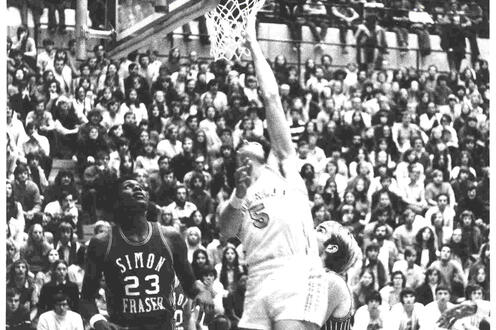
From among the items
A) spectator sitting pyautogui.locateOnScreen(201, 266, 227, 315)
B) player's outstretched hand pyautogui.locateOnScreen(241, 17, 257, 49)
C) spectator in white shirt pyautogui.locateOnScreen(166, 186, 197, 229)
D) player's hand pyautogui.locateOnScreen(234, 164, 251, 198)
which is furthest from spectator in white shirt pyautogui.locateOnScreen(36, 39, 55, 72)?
player's hand pyautogui.locateOnScreen(234, 164, 251, 198)

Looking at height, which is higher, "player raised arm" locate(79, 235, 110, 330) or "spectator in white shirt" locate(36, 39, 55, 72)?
"spectator in white shirt" locate(36, 39, 55, 72)

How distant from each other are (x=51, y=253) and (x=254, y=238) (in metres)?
6.98

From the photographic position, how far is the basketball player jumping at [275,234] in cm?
845

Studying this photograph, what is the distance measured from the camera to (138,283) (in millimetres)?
8930

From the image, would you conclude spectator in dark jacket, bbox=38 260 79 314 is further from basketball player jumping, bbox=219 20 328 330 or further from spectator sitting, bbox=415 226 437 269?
spectator sitting, bbox=415 226 437 269

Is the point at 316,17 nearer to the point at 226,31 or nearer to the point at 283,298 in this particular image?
the point at 226,31

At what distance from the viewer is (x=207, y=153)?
1853 centimetres

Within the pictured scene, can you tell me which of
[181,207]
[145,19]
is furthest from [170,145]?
[145,19]

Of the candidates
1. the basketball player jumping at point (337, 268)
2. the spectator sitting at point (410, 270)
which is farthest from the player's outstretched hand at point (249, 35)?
the spectator sitting at point (410, 270)

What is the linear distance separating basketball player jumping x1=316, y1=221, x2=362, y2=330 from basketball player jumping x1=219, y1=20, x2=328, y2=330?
0.93 ft

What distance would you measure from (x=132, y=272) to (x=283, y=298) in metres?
1.21

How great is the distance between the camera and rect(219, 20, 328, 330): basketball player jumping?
27.7 feet

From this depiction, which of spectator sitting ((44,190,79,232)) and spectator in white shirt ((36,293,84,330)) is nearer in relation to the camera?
spectator in white shirt ((36,293,84,330))

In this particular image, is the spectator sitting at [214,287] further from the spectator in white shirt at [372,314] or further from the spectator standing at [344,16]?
the spectator standing at [344,16]
